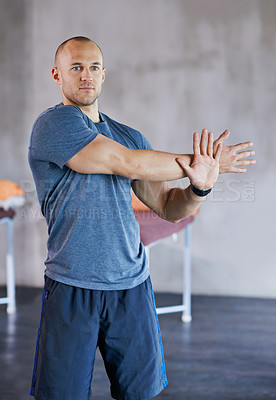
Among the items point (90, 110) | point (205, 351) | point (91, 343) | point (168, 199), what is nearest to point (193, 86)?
point (205, 351)

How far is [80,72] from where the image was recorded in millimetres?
1325

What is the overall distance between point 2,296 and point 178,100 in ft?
7.07

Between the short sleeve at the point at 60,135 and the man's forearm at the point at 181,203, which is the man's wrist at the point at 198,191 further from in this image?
the short sleeve at the point at 60,135

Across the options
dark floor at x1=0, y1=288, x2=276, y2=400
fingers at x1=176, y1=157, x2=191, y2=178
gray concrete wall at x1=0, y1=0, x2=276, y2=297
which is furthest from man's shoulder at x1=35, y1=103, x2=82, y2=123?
gray concrete wall at x1=0, y1=0, x2=276, y2=297

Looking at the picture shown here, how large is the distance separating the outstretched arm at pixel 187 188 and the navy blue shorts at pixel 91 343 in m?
0.29

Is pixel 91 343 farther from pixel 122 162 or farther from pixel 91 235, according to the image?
pixel 122 162

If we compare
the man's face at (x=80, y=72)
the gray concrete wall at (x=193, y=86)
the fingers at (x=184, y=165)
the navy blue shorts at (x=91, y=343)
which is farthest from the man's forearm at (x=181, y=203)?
the gray concrete wall at (x=193, y=86)

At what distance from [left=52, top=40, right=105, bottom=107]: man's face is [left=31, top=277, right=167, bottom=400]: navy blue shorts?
553 mm

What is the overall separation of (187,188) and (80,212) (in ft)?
1.17

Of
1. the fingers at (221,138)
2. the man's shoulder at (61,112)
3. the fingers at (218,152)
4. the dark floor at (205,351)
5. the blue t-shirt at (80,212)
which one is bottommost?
the dark floor at (205,351)

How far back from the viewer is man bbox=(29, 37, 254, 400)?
1.24 meters

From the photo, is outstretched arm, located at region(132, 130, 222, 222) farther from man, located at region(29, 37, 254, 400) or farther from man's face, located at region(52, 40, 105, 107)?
man's face, located at region(52, 40, 105, 107)

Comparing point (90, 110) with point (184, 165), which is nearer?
point (184, 165)

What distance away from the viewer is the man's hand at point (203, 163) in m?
1.27
